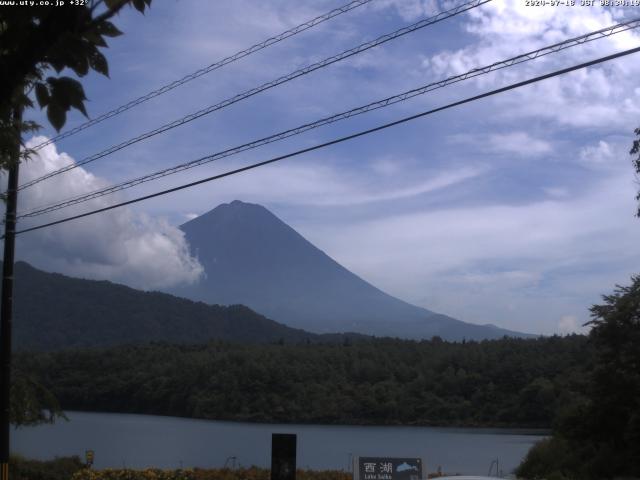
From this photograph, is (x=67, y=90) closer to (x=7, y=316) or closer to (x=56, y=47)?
(x=56, y=47)

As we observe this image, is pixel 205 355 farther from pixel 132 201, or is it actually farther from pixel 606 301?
pixel 132 201

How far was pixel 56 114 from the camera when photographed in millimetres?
3420

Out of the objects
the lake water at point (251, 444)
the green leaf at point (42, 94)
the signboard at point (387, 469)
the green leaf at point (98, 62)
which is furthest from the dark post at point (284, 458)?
the lake water at point (251, 444)

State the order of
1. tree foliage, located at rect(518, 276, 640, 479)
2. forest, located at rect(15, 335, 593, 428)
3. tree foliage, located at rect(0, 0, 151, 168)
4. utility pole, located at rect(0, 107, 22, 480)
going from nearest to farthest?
1. tree foliage, located at rect(0, 0, 151, 168)
2. utility pole, located at rect(0, 107, 22, 480)
3. tree foliage, located at rect(518, 276, 640, 479)
4. forest, located at rect(15, 335, 593, 428)

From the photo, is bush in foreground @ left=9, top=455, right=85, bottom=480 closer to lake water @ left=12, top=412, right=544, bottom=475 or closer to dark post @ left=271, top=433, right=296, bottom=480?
lake water @ left=12, top=412, right=544, bottom=475

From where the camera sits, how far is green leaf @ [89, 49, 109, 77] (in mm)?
3475

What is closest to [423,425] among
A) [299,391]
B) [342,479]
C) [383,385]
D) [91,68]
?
[383,385]

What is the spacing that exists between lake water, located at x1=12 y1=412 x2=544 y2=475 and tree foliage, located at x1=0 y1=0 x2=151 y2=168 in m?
20.4

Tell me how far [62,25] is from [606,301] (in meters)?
22.2

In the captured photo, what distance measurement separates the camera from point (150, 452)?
95.1ft

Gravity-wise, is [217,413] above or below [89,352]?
below

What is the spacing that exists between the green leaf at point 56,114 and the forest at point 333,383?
37.8 meters

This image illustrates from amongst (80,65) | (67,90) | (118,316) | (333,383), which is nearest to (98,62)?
(80,65)

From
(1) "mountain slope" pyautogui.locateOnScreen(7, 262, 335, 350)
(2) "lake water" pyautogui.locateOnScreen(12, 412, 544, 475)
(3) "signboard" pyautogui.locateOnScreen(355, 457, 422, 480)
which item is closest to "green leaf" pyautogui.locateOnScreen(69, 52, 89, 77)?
(3) "signboard" pyautogui.locateOnScreen(355, 457, 422, 480)
